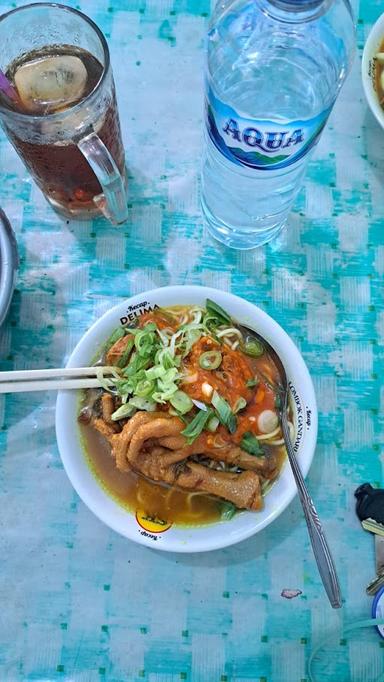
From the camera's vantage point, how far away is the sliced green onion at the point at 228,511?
150 centimetres

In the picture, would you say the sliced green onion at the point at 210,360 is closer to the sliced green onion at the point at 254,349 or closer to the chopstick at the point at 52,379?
the sliced green onion at the point at 254,349

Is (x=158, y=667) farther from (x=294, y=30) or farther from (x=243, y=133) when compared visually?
(x=294, y=30)

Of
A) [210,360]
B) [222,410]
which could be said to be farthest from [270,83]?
[222,410]

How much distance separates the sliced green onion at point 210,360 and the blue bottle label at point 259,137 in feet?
1.38

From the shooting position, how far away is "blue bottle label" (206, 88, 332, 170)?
1204mm

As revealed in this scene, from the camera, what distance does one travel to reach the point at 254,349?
5.08 feet

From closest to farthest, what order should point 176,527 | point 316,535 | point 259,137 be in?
1. point 259,137
2. point 316,535
3. point 176,527

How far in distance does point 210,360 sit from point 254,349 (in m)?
0.14

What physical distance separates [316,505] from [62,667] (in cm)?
73

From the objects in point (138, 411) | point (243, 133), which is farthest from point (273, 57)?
point (138, 411)

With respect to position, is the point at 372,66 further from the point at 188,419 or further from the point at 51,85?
the point at 188,419

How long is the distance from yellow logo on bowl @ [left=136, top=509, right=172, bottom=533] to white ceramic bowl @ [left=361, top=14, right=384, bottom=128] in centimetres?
112

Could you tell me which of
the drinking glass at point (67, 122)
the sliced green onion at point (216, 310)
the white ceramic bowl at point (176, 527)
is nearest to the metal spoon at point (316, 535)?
the white ceramic bowl at point (176, 527)

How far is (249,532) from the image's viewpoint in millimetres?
1426
